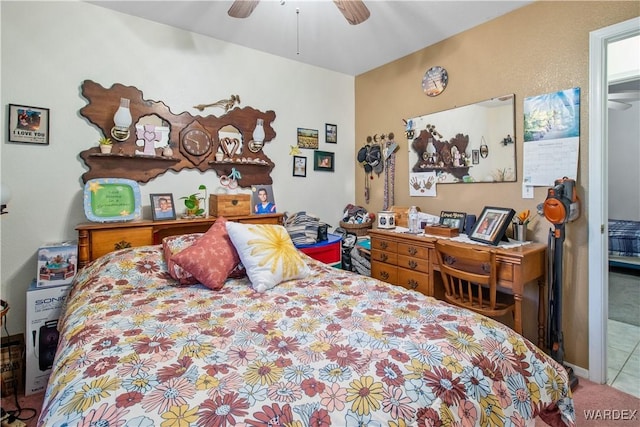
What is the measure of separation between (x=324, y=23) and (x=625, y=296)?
4394 mm

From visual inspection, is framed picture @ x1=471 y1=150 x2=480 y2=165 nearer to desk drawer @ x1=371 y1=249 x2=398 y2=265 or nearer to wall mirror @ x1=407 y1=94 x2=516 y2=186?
wall mirror @ x1=407 y1=94 x2=516 y2=186

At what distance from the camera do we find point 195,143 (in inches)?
104

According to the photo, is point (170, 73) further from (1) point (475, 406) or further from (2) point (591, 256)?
(2) point (591, 256)

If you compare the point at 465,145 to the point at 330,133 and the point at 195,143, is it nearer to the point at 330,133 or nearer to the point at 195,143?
the point at 330,133

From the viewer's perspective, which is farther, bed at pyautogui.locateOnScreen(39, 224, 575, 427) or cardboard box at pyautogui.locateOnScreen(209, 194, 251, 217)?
cardboard box at pyautogui.locateOnScreen(209, 194, 251, 217)

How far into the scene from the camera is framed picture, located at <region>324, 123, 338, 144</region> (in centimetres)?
352

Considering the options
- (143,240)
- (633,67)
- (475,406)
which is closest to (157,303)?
(143,240)

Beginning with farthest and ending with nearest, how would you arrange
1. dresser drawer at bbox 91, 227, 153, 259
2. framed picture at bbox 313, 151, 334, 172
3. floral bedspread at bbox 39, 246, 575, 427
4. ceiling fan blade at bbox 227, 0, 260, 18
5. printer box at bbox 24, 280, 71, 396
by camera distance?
framed picture at bbox 313, 151, 334, 172 → dresser drawer at bbox 91, 227, 153, 259 → printer box at bbox 24, 280, 71, 396 → ceiling fan blade at bbox 227, 0, 260, 18 → floral bedspread at bbox 39, 246, 575, 427

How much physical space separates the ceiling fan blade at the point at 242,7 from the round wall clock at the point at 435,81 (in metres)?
1.77

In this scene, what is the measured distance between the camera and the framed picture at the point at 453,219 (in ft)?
8.49

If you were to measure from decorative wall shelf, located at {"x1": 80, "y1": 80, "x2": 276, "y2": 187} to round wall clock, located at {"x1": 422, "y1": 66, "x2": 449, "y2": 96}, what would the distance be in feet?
4.92

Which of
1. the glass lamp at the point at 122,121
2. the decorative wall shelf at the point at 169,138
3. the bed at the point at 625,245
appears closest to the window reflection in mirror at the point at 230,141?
the decorative wall shelf at the point at 169,138

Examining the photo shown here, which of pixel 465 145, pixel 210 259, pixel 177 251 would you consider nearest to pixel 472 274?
pixel 465 145

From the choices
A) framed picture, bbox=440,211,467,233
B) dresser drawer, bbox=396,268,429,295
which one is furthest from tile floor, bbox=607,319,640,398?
framed picture, bbox=440,211,467,233
